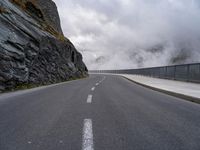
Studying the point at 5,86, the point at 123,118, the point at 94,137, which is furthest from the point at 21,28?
the point at 94,137

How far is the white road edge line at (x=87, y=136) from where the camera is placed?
13.2 feet

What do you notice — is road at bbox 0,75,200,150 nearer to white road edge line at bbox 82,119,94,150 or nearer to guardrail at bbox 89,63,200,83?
white road edge line at bbox 82,119,94,150

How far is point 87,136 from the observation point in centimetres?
459

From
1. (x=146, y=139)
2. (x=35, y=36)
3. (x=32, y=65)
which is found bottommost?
(x=146, y=139)

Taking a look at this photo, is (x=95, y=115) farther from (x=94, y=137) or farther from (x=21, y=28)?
(x=21, y=28)

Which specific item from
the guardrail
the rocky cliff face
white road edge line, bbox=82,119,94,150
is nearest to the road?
white road edge line, bbox=82,119,94,150

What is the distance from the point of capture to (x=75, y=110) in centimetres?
738

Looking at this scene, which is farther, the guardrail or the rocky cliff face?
the guardrail

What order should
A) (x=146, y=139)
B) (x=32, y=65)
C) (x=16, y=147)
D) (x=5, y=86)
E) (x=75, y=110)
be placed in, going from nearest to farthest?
(x=16, y=147) → (x=146, y=139) → (x=75, y=110) → (x=5, y=86) → (x=32, y=65)

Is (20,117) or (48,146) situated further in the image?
(20,117)

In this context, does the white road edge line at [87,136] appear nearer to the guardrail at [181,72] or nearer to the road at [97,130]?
the road at [97,130]

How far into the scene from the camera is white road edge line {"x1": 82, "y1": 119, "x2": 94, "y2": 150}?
4016 millimetres

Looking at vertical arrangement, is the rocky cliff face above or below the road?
above

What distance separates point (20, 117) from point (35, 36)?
16.0 metres
